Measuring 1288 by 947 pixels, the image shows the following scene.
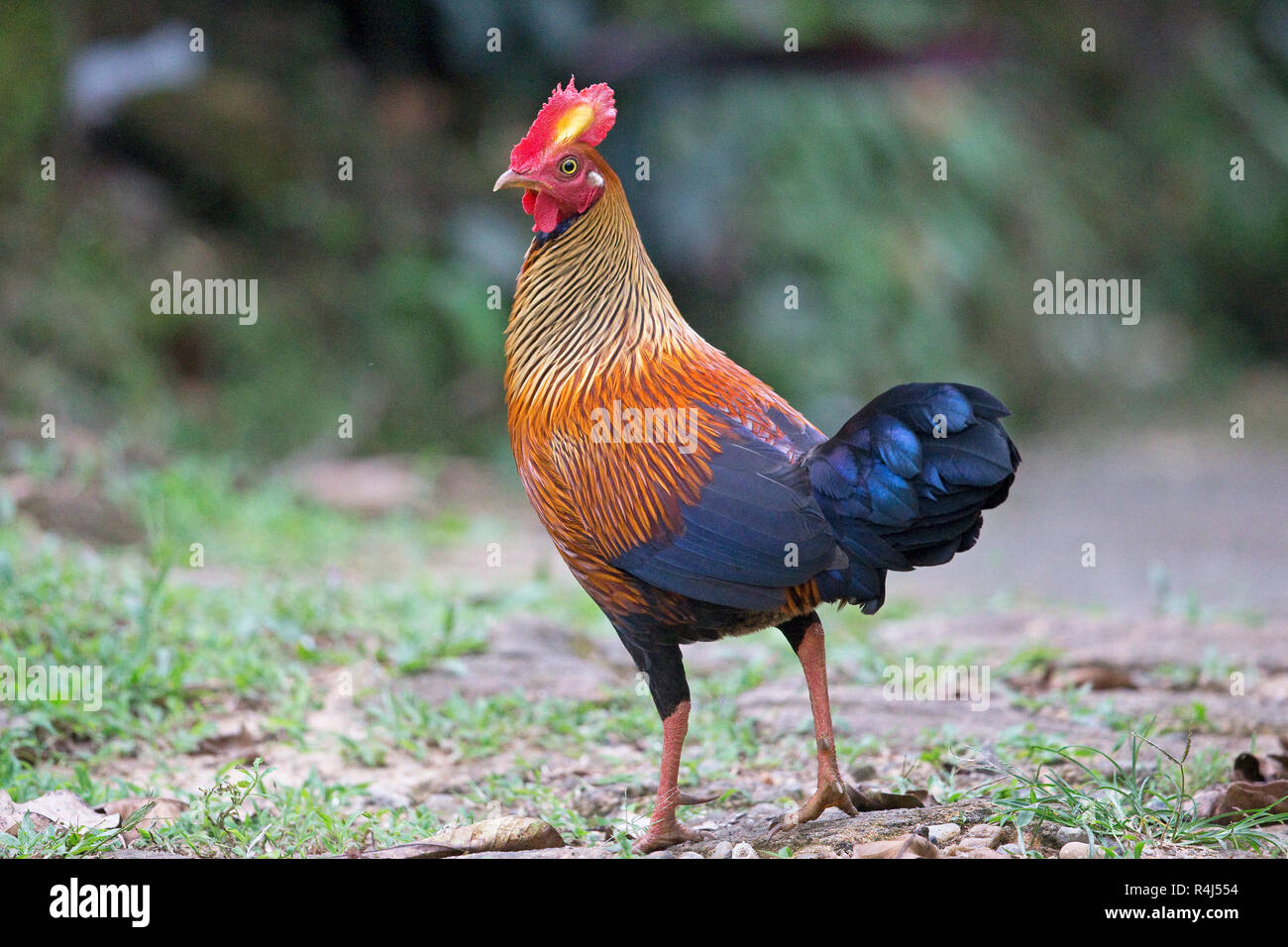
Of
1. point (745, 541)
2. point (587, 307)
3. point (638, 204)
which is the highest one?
point (638, 204)

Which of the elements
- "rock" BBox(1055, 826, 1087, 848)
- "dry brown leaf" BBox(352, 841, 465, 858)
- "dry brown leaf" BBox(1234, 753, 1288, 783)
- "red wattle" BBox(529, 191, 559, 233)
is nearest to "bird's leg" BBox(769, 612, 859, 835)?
"rock" BBox(1055, 826, 1087, 848)

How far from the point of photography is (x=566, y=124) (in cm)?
346

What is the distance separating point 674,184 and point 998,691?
6.58 meters

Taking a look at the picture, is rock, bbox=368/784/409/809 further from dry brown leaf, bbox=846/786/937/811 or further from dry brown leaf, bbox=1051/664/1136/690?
dry brown leaf, bbox=1051/664/1136/690

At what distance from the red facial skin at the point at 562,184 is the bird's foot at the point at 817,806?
1674mm

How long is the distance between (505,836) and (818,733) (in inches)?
33.8

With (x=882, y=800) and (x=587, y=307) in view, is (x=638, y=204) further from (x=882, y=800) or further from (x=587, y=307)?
(x=882, y=800)

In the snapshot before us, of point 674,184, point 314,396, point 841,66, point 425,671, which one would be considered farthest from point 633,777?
point 841,66

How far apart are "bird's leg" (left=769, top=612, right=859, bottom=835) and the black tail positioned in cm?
29

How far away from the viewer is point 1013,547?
26.6 feet

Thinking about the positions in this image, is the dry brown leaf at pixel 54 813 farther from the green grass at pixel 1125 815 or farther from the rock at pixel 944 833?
the green grass at pixel 1125 815

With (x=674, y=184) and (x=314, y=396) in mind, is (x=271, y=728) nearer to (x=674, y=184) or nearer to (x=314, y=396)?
(x=314, y=396)

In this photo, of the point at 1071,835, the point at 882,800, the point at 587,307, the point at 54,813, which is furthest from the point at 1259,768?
the point at 54,813

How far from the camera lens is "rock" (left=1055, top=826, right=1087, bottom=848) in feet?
10.3
